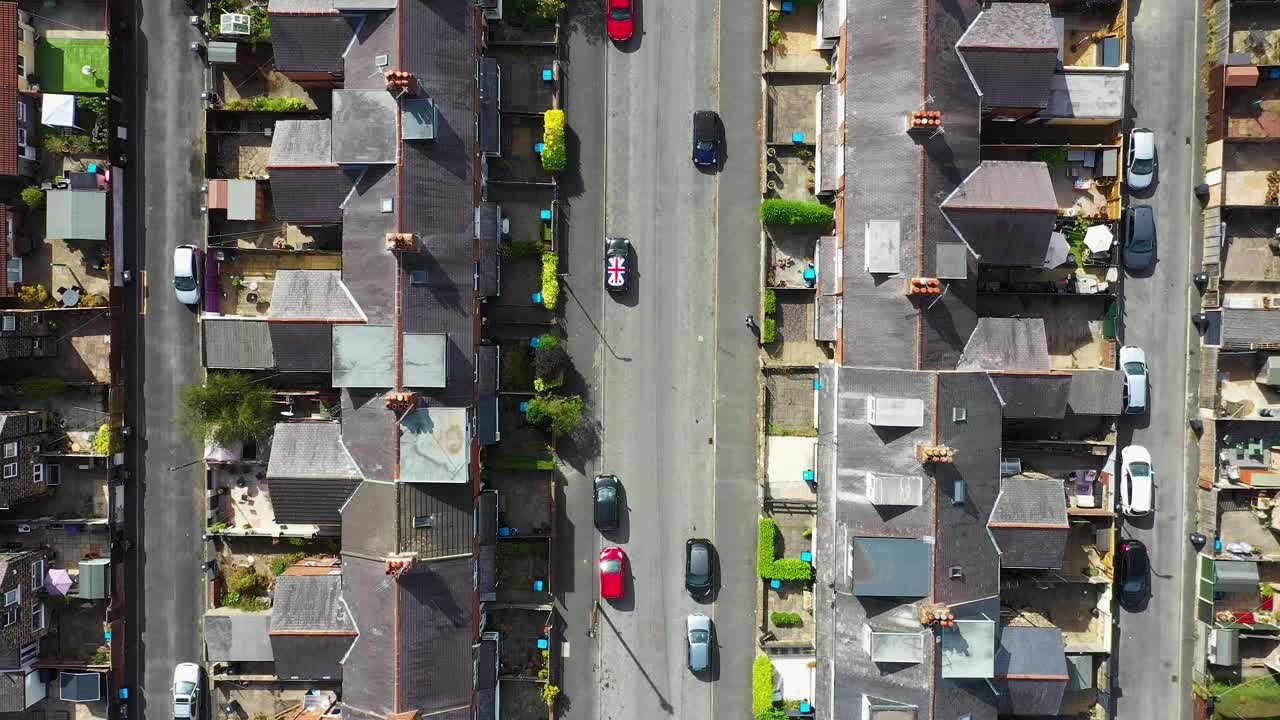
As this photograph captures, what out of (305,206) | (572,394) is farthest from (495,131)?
(572,394)

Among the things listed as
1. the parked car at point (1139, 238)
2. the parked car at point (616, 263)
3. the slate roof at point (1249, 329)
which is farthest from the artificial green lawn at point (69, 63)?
the slate roof at point (1249, 329)

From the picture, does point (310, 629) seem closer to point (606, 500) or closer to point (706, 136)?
point (606, 500)

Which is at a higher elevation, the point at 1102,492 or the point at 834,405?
the point at 834,405

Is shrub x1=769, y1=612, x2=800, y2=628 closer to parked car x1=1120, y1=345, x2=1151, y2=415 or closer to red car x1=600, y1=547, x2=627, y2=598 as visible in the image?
red car x1=600, y1=547, x2=627, y2=598

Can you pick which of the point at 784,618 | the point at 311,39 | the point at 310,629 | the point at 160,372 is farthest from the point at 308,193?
the point at 784,618

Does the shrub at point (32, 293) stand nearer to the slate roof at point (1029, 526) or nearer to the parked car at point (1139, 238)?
the slate roof at point (1029, 526)

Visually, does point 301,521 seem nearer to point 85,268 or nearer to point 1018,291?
point 85,268
